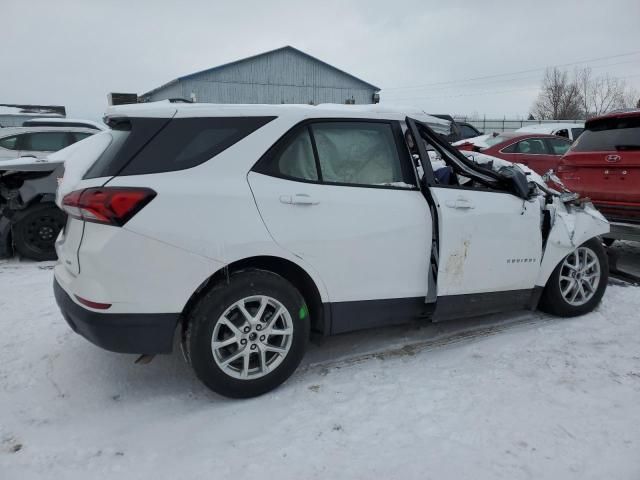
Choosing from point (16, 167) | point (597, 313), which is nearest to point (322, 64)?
point (16, 167)

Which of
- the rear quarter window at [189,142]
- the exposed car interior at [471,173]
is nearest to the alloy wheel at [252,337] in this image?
the rear quarter window at [189,142]

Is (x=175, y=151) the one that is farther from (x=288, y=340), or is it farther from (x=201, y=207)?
(x=288, y=340)

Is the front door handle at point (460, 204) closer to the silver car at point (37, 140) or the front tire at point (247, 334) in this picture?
the front tire at point (247, 334)

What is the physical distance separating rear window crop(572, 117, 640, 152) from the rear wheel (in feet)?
21.4

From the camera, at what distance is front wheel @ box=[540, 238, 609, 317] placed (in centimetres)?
407

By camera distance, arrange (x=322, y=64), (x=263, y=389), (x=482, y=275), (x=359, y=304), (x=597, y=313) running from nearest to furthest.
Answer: (x=263, y=389) < (x=359, y=304) < (x=482, y=275) < (x=597, y=313) < (x=322, y=64)

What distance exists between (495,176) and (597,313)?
1.59 meters

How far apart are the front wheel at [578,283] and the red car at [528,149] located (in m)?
7.15

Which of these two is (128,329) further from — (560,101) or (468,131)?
(560,101)

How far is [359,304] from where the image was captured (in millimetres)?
3186

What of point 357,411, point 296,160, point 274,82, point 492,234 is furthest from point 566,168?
point 274,82

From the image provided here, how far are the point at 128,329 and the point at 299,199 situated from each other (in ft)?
3.92

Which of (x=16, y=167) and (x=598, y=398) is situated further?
(x=16, y=167)

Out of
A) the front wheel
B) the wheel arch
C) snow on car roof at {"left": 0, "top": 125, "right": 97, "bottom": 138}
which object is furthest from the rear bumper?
snow on car roof at {"left": 0, "top": 125, "right": 97, "bottom": 138}
